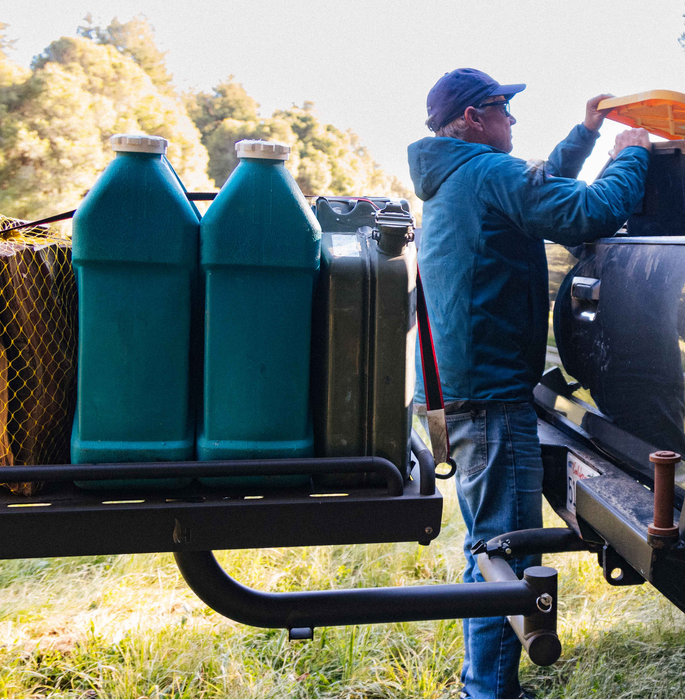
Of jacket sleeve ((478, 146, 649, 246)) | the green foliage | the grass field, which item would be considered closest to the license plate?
jacket sleeve ((478, 146, 649, 246))

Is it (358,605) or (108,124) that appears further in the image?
(108,124)

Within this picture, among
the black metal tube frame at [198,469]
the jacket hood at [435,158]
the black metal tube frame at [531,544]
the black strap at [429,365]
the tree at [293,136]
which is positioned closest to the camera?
the black metal tube frame at [198,469]

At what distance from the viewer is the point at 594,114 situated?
260 centimetres

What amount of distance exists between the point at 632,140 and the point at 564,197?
16.6 inches

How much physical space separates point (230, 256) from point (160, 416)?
0.34 m

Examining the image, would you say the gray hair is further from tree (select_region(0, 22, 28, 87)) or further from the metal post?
tree (select_region(0, 22, 28, 87))

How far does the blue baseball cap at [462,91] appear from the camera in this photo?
2.59m

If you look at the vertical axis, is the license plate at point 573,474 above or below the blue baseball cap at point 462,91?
below

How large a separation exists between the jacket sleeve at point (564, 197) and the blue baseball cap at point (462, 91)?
0.32 meters

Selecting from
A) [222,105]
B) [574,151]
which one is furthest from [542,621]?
[222,105]

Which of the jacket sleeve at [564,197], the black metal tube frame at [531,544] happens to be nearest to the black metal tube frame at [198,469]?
the black metal tube frame at [531,544]

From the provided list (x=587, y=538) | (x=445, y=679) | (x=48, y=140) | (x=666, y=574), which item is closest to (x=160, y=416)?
(x=666, y=574)

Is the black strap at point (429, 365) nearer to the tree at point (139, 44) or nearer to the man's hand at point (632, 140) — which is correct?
the man's hand at point (632, 140)

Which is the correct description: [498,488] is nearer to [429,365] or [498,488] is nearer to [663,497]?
[663,497]
